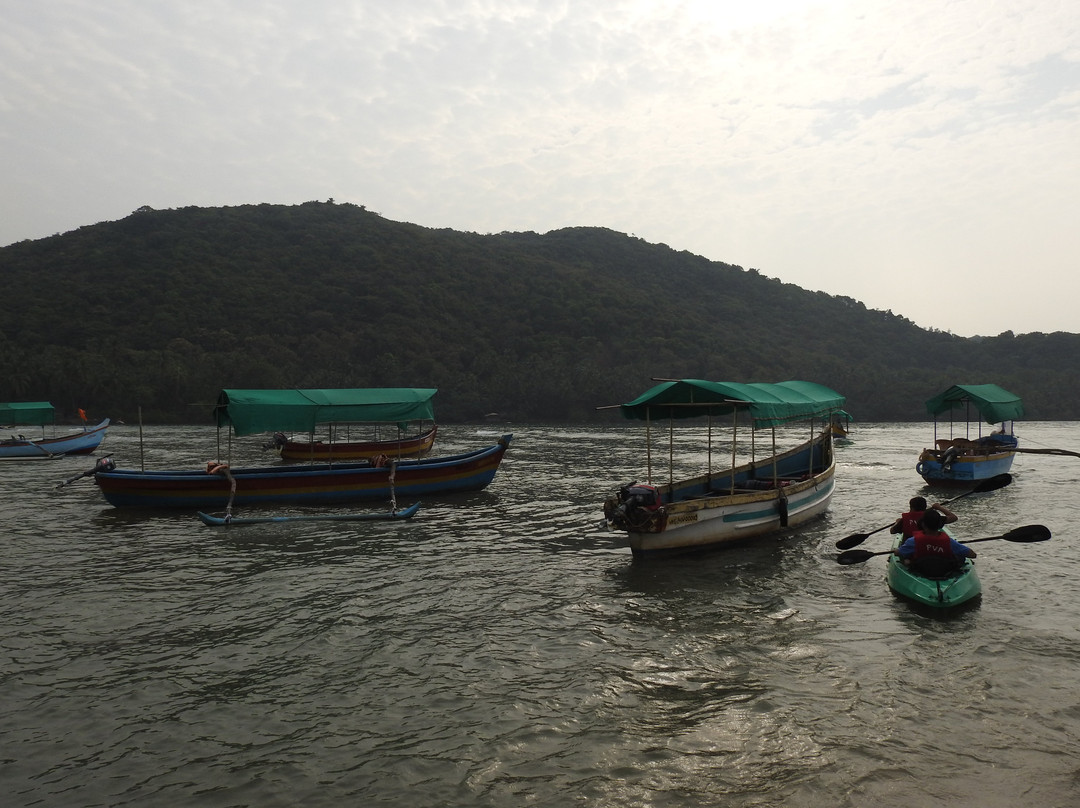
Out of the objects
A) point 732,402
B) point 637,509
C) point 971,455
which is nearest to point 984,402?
point 971,455

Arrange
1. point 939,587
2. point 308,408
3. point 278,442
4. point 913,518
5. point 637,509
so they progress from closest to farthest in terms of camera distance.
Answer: point 939,587
point 913,518
point 637,509
point 308,408
point 278,442

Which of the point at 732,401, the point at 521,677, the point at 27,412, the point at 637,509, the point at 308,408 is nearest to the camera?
the point at 521,677

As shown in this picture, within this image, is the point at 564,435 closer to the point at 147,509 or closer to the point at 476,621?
the point at 147,509

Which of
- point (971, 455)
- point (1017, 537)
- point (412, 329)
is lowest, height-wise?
point (1017, 537)

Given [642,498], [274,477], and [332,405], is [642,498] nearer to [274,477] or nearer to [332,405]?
[332,405]

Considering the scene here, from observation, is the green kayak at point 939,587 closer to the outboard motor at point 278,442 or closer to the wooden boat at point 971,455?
the wooden boat at point 971,455

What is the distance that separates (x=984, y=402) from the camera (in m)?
27.2

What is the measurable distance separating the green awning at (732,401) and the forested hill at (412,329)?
2650 inches

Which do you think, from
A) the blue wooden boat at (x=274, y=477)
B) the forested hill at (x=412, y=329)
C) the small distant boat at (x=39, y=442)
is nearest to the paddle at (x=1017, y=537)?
the blue wooden boat at (x=274, y=477)

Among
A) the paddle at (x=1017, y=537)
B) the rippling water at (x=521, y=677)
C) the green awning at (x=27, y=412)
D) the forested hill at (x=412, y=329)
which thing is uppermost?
the forested hill at (x=412, y=329)

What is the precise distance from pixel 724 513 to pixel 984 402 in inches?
717

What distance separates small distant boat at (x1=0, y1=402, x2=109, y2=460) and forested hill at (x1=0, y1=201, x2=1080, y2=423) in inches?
1341

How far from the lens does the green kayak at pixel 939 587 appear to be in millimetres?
10742

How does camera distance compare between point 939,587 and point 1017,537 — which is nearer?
point 939,587
